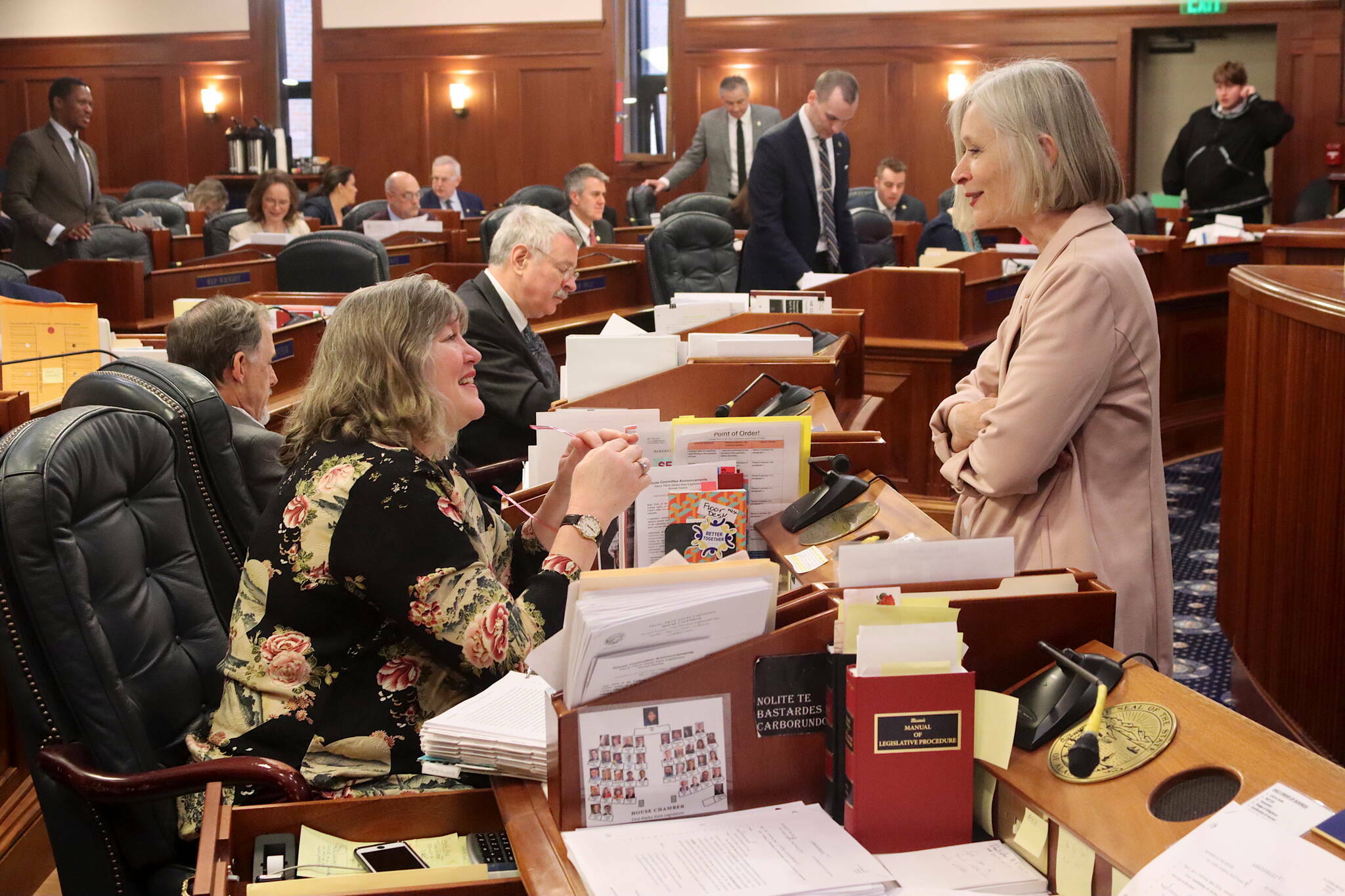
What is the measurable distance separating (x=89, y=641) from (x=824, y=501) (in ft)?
3.72

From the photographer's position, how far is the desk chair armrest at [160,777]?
161 cm

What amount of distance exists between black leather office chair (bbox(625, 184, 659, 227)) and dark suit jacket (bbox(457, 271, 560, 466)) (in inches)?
269

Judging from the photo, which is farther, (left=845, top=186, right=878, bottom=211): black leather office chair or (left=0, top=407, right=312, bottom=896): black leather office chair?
(left=845, top=186, right=878, bottom=211): black leather office chair

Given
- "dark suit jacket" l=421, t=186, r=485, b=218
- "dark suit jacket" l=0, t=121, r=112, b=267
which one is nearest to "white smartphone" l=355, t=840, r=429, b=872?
"dark suit jacket" l=0, t=121, r=112, b=267

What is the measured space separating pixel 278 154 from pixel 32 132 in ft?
19.6

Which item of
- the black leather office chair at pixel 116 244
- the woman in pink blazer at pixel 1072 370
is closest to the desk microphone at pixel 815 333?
the woman in pink blazer at pixel 1072 370

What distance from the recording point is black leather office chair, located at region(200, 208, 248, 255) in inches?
297

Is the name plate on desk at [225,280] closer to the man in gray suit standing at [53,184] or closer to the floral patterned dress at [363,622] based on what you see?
the man in gray suit standing at [53,184]

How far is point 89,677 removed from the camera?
176 centimetres

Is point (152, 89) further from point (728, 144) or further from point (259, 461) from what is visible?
point (259, 461)

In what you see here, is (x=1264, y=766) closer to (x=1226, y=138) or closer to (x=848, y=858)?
(x=848, y=858)

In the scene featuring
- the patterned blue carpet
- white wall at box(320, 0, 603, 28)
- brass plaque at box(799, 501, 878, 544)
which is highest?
white wall at box(320, 0, 603, 28)

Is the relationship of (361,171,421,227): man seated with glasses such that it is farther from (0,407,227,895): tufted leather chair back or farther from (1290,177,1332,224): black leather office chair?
(0,407,227,895): tufted leather chair back

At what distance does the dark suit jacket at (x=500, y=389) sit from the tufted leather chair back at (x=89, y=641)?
1289 mm
